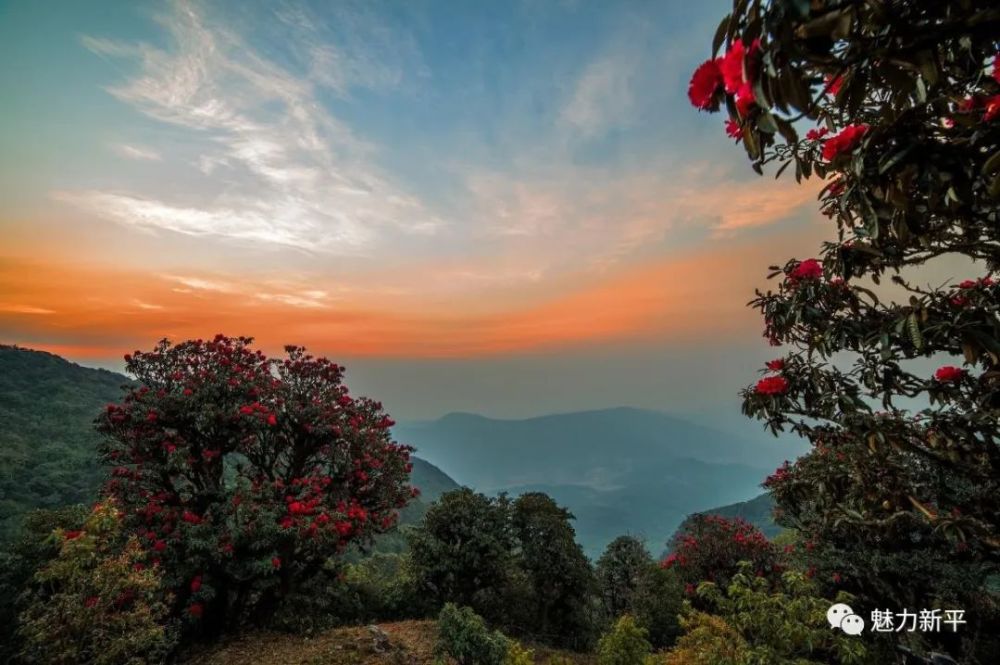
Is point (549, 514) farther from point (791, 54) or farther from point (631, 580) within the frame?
point (791, 54)

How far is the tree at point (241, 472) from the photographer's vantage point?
780cm

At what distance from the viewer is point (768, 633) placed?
4.77m

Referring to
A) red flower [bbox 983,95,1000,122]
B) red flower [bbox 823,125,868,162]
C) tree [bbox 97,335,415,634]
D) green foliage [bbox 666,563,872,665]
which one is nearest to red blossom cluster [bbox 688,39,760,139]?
red flower [bbox 823,125,868,162]

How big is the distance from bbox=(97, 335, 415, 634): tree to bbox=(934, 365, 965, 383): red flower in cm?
884

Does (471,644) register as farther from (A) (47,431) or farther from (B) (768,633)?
(A) (47,431)

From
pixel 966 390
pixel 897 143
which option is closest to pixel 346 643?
pixel 966 390

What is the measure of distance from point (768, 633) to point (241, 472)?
32.4 feet

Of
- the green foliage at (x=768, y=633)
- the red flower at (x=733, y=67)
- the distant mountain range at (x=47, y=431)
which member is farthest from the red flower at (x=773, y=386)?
the distant mountain range at (x=47, y=431)

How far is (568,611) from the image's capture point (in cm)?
1382

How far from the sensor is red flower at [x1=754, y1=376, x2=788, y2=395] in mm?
3486

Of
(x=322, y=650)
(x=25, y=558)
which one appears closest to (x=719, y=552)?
(x=322, y=650)

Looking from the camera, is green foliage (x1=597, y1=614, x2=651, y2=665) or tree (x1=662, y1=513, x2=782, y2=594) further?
tree (x1=662, y1=513, x2=782, y2=594)

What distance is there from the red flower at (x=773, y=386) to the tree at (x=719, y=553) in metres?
12.5

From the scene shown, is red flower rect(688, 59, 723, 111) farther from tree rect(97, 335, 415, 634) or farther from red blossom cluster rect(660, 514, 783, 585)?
red blossom cluster rect(660, 514, 783, 585)
